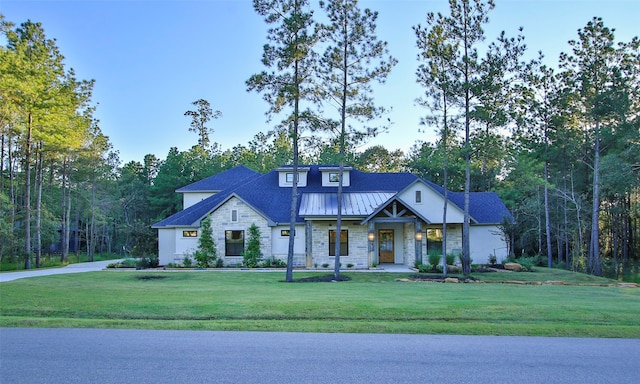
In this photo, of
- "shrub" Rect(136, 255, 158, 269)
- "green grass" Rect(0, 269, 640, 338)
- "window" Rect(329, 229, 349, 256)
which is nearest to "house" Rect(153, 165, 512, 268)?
"window" Rect(329, 229, 349, 256)

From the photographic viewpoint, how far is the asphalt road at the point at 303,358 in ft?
18.0

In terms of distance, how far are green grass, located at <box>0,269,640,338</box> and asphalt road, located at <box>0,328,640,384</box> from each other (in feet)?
2.19

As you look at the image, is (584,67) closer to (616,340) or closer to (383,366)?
(616,340)

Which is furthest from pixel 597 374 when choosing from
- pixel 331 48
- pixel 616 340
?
pixel 331 48

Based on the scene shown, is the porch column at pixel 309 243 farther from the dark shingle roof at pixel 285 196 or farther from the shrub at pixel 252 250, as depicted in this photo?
the shrub at pixel 252 250

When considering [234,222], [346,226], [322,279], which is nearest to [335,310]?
[322,279]

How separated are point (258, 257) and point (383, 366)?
1918cm

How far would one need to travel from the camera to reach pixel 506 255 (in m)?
26.5

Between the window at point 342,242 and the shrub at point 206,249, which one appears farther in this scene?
the window at point 342,242

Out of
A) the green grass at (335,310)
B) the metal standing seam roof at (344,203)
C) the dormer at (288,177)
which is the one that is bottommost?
the green grass at (335,310)

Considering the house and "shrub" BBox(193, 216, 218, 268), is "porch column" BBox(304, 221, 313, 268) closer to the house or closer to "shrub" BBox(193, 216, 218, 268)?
the house

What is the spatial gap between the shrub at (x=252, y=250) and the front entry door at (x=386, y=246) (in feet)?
24.7

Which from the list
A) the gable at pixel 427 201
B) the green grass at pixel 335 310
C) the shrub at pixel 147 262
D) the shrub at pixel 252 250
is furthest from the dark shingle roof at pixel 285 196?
the green grass at pixel 335 310

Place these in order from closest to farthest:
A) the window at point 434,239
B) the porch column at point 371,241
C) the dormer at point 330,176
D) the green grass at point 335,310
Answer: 1. the green grass at point 335,310
2. the porch column at point 371,241
3. the window at point 434,239
4. the dormer at point 330,176
